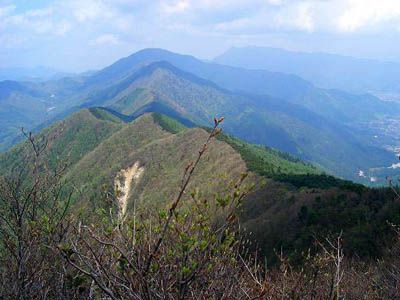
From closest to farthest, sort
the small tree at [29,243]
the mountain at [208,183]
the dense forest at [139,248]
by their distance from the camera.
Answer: the dense forest at [139,248] → the small tree at [29,243] → the mountain at [208,183]

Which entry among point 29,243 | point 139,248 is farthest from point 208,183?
point 29,243

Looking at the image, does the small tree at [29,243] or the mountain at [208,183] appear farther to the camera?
the mountain at [208,183]

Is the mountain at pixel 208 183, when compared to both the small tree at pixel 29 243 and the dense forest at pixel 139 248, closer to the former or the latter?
the dense forest at pixel 139 248

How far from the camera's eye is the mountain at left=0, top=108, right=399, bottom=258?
13100 mm

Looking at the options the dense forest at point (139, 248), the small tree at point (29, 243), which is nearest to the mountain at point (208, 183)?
the dense forest at point (139, 248)

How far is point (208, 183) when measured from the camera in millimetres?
6527

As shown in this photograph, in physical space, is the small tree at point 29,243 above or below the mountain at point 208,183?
above

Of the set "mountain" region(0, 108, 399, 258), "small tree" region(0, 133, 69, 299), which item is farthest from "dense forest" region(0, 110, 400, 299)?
"mountain" region(0, 108, 399, 258)

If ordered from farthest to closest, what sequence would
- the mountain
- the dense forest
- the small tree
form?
the mountain < the small tree < the dense forest

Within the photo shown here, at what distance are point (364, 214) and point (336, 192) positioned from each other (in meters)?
10.0

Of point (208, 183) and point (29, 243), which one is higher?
→ point (208, 183)

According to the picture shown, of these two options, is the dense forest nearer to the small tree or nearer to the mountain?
the small tree

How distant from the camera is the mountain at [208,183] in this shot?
13100 mm

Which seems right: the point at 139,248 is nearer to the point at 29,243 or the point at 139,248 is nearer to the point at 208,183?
the point at 208,183
